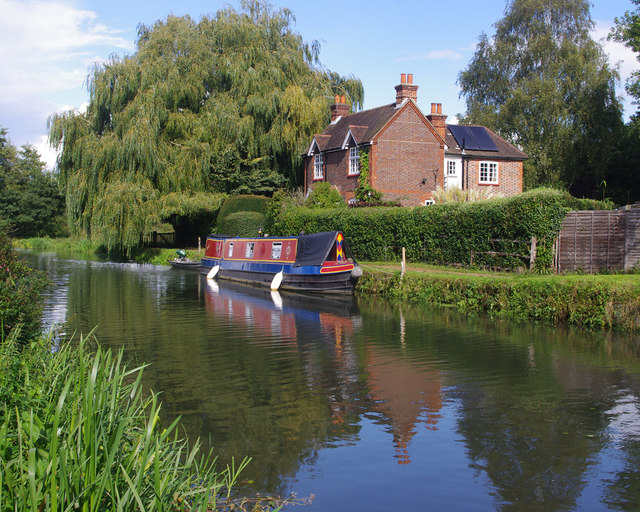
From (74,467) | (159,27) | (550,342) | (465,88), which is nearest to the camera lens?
(74,467)

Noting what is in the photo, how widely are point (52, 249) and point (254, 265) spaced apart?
3119cm

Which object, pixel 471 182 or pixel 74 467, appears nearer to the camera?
pixel 74 467

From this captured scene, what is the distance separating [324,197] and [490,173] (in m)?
10.6

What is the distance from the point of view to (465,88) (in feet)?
165

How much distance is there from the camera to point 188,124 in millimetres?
36406

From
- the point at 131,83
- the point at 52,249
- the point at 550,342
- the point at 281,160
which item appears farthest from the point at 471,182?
the point at 52,249

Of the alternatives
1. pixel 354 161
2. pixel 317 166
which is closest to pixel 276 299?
pixel 354 161

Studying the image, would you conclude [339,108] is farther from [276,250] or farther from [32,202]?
[32,202]

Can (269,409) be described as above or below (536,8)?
below

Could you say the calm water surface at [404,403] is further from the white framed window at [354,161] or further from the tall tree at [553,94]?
the tall tree at [553,94]

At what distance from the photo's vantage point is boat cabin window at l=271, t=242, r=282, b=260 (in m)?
25.7

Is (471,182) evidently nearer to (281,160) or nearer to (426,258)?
(281,160)

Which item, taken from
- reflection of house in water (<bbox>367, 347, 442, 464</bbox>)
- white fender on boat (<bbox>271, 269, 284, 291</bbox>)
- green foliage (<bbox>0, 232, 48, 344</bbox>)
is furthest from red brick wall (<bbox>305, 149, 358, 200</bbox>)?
green foliage (<bbox>0, 232, 48, 344</bbox>)

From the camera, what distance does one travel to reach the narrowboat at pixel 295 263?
2247cm
